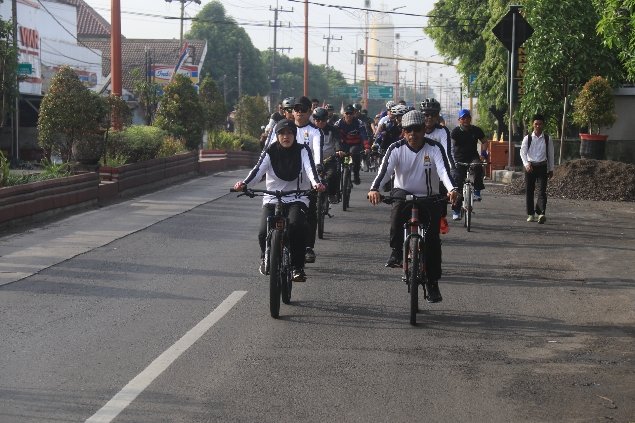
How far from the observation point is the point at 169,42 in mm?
90438

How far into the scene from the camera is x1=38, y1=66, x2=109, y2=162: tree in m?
23.9

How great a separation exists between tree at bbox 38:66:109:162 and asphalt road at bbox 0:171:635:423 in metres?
7.73

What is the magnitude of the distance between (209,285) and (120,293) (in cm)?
99

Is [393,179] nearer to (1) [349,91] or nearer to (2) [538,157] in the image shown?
(2) [538,157]

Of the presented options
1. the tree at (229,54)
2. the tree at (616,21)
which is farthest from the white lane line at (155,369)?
the tree at (229,54)

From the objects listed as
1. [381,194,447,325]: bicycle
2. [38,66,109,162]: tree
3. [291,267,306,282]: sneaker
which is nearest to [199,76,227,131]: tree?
[38,66,109,162]: tree

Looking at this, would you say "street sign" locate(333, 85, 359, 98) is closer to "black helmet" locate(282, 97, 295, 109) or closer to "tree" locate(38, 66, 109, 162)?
"tree" locate(38, 66, 109, 162)

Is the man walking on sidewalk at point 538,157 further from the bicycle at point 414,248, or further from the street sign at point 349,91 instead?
the street sign at point 349,91

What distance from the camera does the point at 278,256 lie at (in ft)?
32.4

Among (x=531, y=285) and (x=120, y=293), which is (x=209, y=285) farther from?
(x=531, y=285)

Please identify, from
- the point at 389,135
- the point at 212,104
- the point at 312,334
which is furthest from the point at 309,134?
the point at 212,104

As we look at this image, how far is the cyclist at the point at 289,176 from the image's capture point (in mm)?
10586

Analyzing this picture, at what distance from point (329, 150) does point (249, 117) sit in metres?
34.0

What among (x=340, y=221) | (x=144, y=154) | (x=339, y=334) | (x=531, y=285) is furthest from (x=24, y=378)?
(x=144, y=154)
